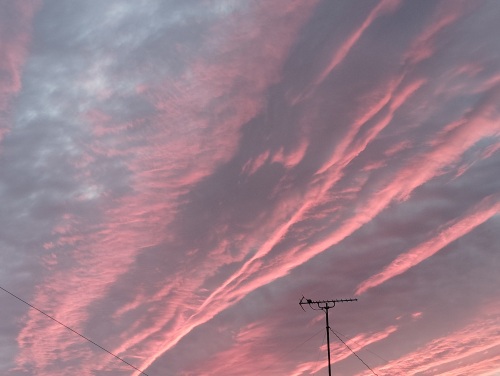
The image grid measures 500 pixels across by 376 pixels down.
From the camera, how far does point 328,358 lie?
197 ft

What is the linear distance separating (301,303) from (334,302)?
12.7ft

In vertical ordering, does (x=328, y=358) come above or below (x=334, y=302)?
below

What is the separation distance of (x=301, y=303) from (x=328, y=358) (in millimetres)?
6218

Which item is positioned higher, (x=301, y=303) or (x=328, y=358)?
(x=301, y=303)

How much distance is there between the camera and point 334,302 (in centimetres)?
6147

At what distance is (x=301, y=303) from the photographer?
2356 inches

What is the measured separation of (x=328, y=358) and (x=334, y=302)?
220 inches
